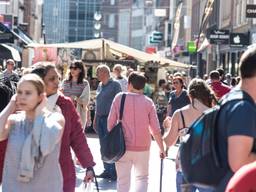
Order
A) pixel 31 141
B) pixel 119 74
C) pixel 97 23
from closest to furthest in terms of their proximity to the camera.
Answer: pixel 31 141
pixel 119 74
pixel 97 23

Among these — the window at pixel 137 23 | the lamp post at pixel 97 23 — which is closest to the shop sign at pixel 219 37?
the window at pixel 137 23

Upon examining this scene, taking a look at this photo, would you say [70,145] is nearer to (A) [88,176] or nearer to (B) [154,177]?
(A) [88,176]

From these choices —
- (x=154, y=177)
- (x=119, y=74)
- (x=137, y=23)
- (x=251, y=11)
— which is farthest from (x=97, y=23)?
(x=154, y=177)

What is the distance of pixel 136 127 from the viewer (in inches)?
339

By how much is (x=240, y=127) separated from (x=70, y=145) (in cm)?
227

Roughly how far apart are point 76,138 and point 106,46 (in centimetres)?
1904

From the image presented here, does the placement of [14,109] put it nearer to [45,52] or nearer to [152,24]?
[45,52]

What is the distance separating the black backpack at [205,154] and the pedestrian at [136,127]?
4.31 m

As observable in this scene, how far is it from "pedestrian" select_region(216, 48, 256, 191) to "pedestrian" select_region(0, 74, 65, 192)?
1400 millimetres

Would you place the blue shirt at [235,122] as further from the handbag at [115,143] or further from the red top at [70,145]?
the handbag at [115,143]

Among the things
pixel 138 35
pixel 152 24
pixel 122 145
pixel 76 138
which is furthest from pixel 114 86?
pixel 138 35

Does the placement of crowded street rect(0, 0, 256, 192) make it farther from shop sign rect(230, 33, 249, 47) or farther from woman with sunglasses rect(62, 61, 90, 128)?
shop sign rect(230, 33, 249, 47)

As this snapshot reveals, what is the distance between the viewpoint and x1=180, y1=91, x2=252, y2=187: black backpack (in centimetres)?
420

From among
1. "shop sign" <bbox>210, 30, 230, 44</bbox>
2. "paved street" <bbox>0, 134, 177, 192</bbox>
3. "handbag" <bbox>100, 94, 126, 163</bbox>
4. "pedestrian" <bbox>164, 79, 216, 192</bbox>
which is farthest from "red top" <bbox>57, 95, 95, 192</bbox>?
"shop sign" <bbox>210, 30, 230, 44</bbox>
